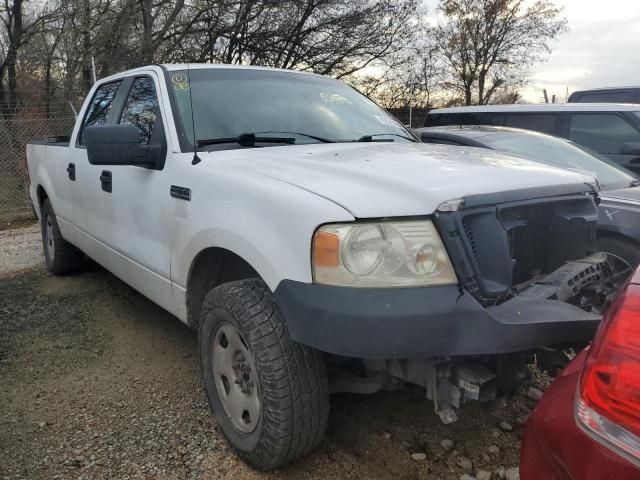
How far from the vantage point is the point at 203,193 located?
2.59m

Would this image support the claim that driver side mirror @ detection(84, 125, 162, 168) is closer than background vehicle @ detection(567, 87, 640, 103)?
Yes

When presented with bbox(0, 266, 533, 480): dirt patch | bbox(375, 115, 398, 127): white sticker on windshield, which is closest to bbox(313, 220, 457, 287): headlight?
bbox(0, 266, 533, 480): dirt patch

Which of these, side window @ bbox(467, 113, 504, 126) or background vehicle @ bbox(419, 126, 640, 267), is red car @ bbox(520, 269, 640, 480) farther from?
side window @ bbox(467, 113, 504, 126)

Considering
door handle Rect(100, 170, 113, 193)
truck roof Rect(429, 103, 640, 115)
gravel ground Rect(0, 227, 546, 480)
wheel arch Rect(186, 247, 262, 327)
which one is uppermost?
truck roof Rect(429, 103, 640, 115)

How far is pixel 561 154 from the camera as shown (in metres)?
5.16

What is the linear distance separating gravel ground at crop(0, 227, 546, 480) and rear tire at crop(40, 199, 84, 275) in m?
1.16

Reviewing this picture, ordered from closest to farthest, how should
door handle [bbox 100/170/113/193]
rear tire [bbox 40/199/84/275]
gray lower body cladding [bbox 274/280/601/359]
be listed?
gray lower body cladding [bbox 274/280/601/359]
door handle [bbox 100/170/113/193]
rear tire [bbox 40/199/84/275]

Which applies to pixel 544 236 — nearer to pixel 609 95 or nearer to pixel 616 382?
pixel 616 382

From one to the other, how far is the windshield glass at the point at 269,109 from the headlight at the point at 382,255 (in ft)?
4.05

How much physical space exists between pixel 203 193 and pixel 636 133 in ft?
18.6

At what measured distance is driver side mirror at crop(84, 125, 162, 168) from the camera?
2775 millimetres

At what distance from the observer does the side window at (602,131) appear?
6512mm

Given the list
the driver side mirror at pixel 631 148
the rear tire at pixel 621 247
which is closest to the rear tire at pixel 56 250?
the rear tire at pixel 621 247

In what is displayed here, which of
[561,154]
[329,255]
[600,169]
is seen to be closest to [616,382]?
[329,255]
